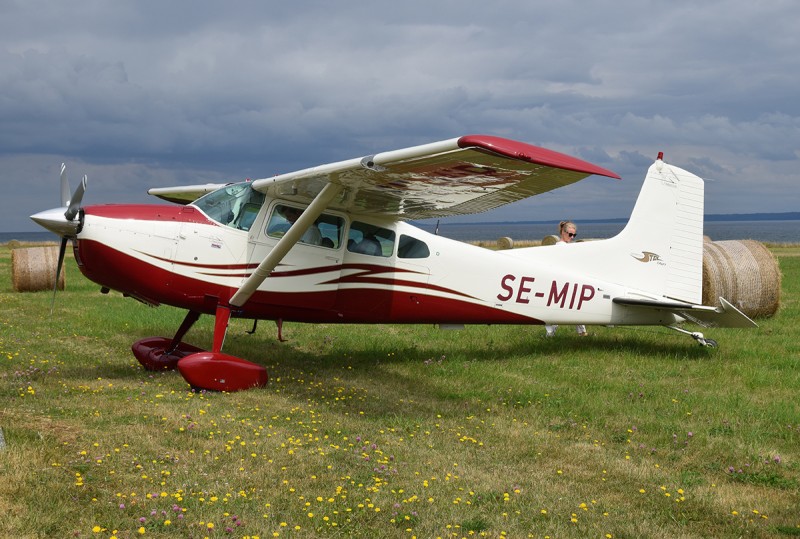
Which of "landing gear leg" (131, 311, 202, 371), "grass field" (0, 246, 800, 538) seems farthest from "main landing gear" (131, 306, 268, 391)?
"landing gear leg" (131, 311, 202, 371)

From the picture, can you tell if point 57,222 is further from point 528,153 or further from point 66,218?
point 528,153

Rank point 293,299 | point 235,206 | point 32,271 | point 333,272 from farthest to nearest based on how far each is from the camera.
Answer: point 32,271
point 333,272
point 293,299
point 235,206

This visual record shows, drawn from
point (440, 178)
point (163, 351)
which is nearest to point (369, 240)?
point (440, 178)

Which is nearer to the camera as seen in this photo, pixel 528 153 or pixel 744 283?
pixel 528 153

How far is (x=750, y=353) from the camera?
10.1 meters

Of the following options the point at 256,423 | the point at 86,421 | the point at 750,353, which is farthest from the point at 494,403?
the point at 750,353

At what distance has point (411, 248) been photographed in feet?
31.0

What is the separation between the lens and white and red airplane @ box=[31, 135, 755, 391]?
7.44m

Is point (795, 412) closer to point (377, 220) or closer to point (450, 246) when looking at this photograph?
point (450, 246)

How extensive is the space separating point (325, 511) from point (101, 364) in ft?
19.8

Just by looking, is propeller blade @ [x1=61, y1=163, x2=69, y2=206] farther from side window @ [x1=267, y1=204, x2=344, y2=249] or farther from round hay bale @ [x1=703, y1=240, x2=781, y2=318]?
round hay bale @ [x1=703, y1=240, x2=781, y2=318]

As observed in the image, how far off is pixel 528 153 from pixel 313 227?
4.04m

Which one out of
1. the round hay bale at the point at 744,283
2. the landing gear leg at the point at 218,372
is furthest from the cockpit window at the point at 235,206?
the round hay bale at the point at 744,283

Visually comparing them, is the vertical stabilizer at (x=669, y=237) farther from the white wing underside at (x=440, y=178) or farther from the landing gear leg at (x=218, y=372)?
the landing gear leg at (x=218, y=372)
